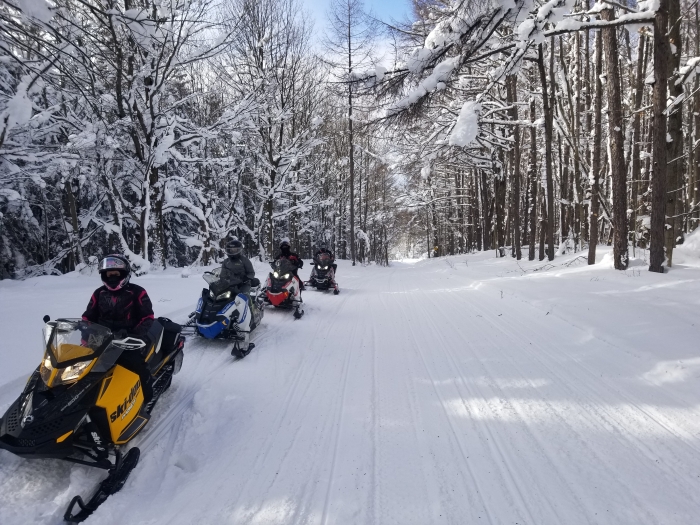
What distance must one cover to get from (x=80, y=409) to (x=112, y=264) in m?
1.54

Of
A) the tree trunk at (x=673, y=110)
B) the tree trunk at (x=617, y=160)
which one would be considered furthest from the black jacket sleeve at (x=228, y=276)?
the tree trunk at (x=673, y=110)

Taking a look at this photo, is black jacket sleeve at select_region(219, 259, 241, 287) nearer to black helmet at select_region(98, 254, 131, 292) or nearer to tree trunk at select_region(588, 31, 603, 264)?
black helmet at select_region(98, 254, 131, 292)

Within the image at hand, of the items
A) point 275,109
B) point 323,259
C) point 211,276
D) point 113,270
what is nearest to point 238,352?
point 211,276

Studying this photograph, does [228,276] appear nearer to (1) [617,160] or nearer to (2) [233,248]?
(2) [233,248]

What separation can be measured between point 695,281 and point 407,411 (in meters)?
6.56

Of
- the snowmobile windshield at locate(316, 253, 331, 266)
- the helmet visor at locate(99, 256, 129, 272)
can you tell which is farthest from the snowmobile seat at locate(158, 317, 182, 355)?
the snowmobile windshield at locate(316, 253, 331, 266)

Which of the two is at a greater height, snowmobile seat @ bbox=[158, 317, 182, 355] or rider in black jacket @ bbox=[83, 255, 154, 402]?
rider in black jacket @ bbox=[83, 255, 154, 402]

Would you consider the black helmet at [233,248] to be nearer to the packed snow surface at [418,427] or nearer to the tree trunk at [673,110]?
the packed snow surface at [418,427]

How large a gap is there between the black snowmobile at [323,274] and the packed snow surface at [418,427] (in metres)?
5.06

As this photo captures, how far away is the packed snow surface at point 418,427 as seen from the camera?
97.6 inches

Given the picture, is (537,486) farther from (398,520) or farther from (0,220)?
(0,220)

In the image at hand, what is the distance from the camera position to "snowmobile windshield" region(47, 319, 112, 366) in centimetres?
271

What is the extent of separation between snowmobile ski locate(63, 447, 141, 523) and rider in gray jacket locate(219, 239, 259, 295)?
3.58 meters

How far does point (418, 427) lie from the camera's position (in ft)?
11.2
